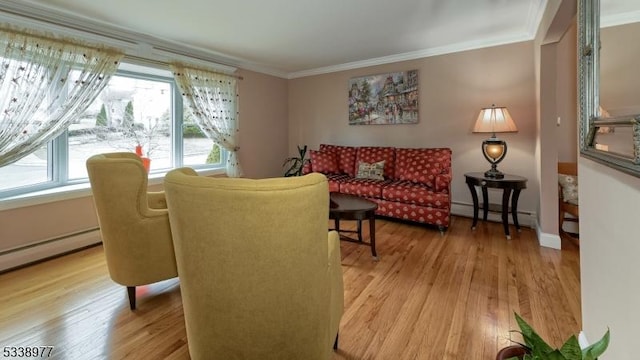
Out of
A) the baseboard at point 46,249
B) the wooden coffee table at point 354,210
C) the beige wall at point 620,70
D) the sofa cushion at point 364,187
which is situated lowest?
the baseboard at point 46,249

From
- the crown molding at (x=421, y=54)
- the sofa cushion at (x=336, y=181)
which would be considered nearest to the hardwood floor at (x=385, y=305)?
the sofa cushion at (x=336, y=181)

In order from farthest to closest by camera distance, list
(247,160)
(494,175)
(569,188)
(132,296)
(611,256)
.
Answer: (247,160) < (494,175) < (569,188) < (132,296) < (611,256)

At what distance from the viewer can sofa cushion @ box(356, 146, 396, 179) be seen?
4.17m

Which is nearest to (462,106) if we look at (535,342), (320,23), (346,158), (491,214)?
(491,214)

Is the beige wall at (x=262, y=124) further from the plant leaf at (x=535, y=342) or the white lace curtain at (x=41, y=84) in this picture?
the plant leaf at (x=535, y=342)

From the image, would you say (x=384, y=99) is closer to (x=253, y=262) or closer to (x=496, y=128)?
(x=496, y=128)

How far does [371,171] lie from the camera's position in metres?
4.16

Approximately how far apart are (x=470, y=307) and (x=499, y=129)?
2.23 meters

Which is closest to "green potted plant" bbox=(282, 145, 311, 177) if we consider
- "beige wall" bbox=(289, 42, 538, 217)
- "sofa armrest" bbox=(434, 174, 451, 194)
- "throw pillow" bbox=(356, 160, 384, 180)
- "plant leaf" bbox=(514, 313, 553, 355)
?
"beige wall" bbox=(289, 42, 538, 217)

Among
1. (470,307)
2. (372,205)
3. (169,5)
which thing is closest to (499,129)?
(372,205)

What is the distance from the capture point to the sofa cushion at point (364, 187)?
149 inches

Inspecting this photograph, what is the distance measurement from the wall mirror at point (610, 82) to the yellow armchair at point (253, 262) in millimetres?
932

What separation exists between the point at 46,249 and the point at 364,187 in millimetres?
3388
